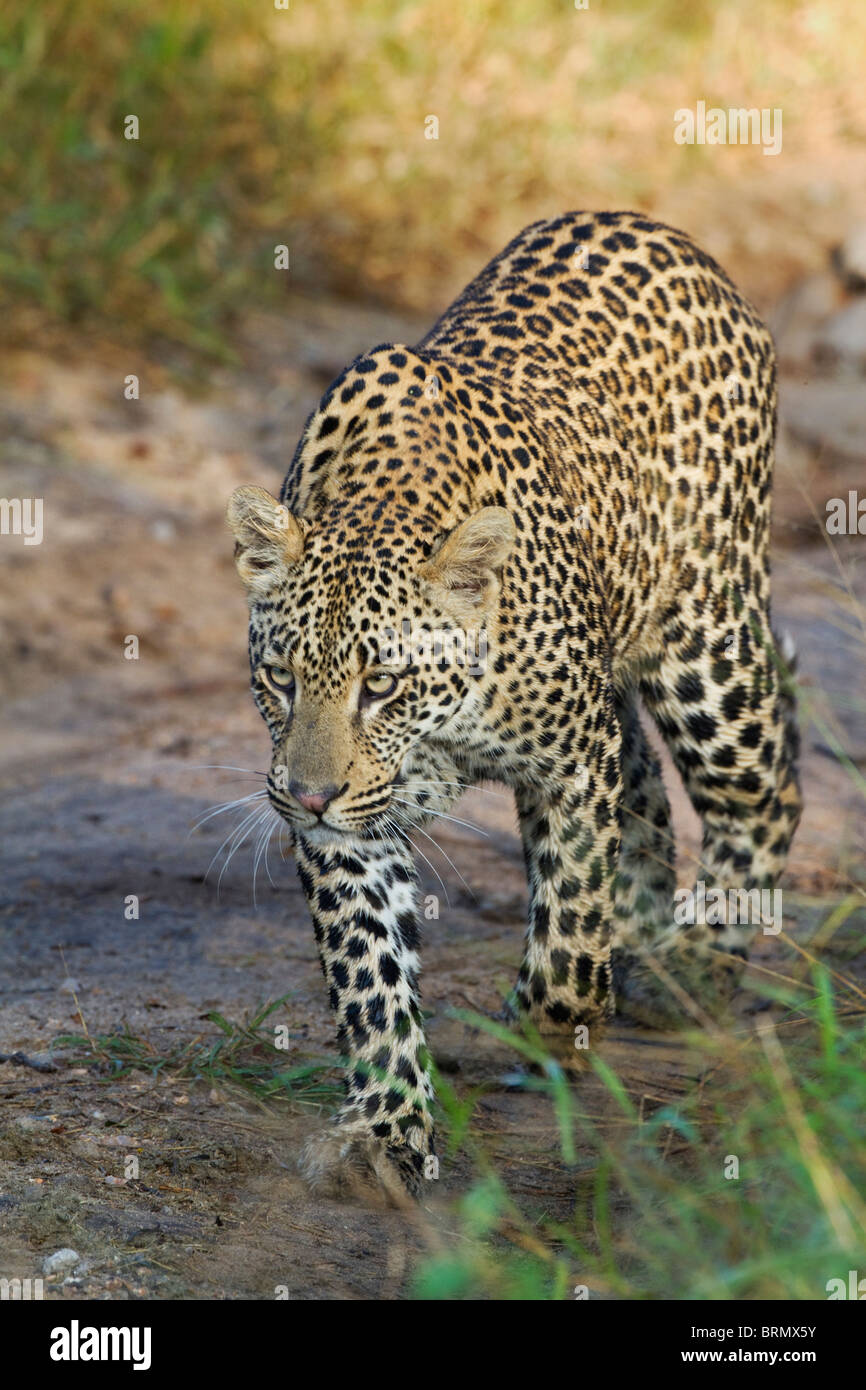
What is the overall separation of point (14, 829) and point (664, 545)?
9.90 feet

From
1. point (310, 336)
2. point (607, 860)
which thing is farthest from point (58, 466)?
point (607, 860)

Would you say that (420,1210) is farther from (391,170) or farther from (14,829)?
(391,170)

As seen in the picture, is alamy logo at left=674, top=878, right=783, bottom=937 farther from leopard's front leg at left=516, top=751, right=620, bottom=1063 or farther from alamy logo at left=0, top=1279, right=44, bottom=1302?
alamy logo at left=0, top=1279, right=44, bottom=1302

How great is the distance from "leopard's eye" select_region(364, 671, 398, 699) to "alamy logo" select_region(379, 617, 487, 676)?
42 mm

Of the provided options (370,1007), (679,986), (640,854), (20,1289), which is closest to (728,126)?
(640,854)

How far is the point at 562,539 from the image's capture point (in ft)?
16.6

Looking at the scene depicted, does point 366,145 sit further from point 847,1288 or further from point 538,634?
point 847,1288

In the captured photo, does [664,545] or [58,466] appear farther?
[58,466]

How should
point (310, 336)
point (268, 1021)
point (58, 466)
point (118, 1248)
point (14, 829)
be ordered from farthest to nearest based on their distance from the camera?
point (310, 336) → point (58, 466) → point (14, 829) → point (268, 1021) → point (118, 1248)

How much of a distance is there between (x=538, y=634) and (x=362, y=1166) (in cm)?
148

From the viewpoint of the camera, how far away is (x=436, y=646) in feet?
14.9

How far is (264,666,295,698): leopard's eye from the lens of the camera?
14.8ft

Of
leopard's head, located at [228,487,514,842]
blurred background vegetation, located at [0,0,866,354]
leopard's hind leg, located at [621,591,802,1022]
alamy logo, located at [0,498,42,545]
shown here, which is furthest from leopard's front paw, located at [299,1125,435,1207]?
blurred background vegetation, located at [0,0,866,354]
